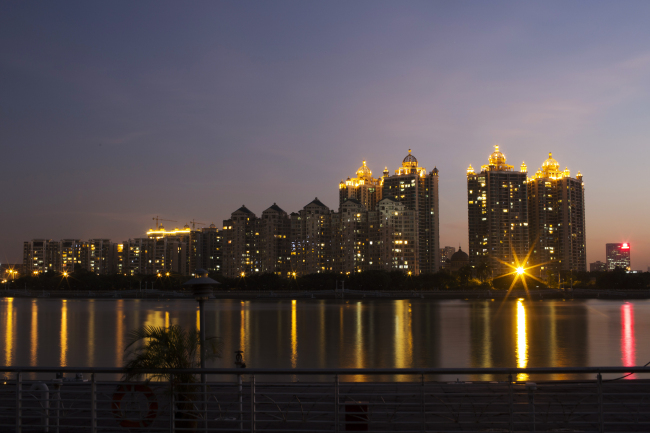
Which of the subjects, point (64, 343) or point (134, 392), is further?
point (64, 343)

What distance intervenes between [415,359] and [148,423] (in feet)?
111

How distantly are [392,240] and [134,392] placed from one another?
180482 mm

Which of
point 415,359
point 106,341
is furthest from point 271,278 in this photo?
point 415,359

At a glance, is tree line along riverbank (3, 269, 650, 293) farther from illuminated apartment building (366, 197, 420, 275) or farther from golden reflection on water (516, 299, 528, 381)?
golden reflection on water (516, 299, 528, 381)

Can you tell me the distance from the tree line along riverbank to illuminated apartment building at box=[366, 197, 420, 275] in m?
21.1

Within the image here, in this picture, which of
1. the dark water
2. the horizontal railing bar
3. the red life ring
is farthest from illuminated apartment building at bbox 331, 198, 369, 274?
the horizontal railing bar

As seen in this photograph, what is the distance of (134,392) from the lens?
10258 millimetres

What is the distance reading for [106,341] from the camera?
54344mm

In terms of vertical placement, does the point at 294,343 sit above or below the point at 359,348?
below

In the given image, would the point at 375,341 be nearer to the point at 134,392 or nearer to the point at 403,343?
the point at 403,343

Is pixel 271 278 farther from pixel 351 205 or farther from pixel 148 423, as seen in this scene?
pixel 148 423

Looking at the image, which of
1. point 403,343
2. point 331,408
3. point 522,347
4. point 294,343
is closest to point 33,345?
point 294,343

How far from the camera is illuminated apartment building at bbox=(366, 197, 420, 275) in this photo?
7402 inches

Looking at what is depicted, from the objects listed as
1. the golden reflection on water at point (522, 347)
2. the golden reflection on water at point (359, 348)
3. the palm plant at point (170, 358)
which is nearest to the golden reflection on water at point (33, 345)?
the golden reflection on water at point (359, 348)
